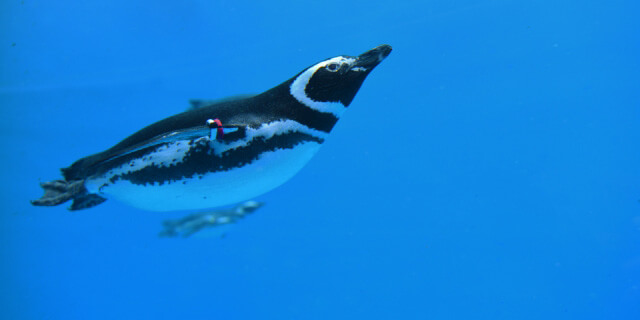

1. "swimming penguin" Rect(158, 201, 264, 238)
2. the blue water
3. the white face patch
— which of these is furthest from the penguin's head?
"swimming penguin" Rect(158, 201, 264, 238)

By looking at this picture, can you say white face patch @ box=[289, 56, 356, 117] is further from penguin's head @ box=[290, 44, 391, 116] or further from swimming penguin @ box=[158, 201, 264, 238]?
swimming penguin @ box=[158, 201, 264, 238]

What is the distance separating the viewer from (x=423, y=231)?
304 cm

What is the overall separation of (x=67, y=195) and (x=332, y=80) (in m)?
0.97

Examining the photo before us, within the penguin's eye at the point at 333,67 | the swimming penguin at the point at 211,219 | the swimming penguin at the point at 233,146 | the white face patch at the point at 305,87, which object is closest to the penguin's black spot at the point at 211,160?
the swimming penguin at the point at 233,146

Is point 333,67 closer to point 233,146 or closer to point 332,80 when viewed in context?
point 332,80

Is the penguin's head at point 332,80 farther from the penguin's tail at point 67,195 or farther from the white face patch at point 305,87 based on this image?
the penguin's tail at point 67,195

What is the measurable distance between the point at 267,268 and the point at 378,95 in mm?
1558

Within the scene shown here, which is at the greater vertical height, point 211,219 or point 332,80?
point 211,219

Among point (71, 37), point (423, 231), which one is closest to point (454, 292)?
point (423, 231)

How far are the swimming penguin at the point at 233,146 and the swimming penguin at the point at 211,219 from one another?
1543 millimetres

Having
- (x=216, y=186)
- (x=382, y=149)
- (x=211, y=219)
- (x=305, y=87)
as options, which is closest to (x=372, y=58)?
(x=305, y=87)

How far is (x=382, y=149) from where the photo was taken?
3057 mm

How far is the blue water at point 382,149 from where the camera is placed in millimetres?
2709

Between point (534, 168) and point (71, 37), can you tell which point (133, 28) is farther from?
point (534, 168)
